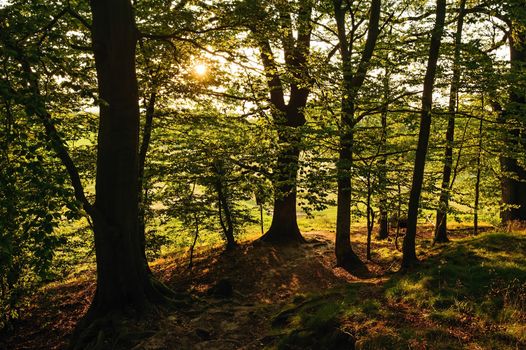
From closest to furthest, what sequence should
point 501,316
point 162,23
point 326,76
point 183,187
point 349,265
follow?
point 501,316 < point 162,23 < point 326,76 < point 349,265 < point 183,187

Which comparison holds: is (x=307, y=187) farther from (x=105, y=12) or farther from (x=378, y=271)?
(x=105, y=12)

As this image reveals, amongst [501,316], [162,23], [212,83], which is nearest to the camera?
[501,316]

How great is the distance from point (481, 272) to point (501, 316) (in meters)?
2.82

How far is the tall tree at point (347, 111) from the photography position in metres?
12.6

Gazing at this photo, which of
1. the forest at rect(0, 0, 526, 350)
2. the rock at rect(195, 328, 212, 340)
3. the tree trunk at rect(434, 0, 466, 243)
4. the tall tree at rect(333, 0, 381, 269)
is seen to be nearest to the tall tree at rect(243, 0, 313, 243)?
the forest at rect(0, 0, 526, 350)

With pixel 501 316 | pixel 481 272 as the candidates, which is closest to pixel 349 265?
pixel 481 272

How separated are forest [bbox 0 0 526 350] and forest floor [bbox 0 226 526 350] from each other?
0.19 feet

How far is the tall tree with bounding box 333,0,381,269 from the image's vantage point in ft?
41.4

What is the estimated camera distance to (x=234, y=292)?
13.4 metres

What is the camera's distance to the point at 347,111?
13.6 metres

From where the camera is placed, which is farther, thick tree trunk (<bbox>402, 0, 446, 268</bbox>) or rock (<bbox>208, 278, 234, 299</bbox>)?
rock (<bbox>208, 278, 234, 299</bbox>)

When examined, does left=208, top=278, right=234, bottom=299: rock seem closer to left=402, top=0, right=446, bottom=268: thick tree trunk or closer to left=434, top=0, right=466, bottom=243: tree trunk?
left=402, top=0, right=446, bottom=268: thick tree trunk

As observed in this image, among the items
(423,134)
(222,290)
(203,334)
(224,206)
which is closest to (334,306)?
(203,334)

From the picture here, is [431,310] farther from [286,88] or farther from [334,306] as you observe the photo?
[286,88]
